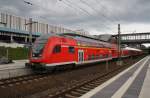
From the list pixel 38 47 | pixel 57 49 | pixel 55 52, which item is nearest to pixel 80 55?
pixel 57 49

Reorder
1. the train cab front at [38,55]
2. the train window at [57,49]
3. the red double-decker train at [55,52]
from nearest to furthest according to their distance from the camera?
1. the train cab front at [38,55]
2. the red double-decker train at [55,52]
3. the train window at [57,49]

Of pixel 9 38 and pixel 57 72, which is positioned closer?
pixel 57 72

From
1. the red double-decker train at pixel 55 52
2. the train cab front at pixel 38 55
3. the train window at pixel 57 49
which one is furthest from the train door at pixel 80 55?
the train cab front at pixel 38 55

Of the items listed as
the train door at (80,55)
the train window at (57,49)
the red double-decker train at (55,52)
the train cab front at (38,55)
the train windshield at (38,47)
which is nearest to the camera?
the train cab front at (38,55)

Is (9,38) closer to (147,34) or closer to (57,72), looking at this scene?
(147,34)

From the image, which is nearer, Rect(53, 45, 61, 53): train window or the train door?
→ Rect(53, 45, 61, 53): train window

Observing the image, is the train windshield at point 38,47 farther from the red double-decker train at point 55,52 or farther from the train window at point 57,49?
the train window at point 57,49

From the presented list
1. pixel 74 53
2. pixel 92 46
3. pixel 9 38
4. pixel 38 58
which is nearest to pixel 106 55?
pixel 92 46

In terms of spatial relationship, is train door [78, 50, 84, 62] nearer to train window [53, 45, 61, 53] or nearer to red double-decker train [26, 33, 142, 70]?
red double-decker train [26, 33, 142, 70]

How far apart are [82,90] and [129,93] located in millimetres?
2347

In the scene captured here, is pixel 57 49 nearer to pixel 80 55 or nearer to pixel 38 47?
pixel 38 47

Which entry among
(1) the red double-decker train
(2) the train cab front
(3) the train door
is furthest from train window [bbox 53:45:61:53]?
(3) the train door

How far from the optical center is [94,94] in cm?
1119

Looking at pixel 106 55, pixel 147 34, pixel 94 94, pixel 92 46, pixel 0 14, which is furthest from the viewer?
pixel 147 34
